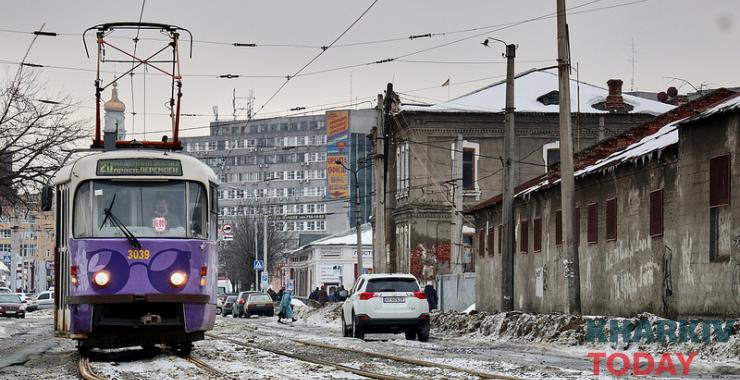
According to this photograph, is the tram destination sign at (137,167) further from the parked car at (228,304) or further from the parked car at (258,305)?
the parked car at (228,304)

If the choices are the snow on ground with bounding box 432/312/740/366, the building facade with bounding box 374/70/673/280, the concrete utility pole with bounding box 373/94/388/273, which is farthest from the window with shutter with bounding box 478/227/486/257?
the building facade with bounding box 374/70/673/280

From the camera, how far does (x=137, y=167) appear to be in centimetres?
1900

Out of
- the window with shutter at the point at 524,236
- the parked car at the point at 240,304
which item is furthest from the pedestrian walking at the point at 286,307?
the parked car at the point at 240,304

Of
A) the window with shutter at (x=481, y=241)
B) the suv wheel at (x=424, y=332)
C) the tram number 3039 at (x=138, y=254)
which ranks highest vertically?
the window with shutter at (x=481, y=241)

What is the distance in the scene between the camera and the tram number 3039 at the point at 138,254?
1852cm

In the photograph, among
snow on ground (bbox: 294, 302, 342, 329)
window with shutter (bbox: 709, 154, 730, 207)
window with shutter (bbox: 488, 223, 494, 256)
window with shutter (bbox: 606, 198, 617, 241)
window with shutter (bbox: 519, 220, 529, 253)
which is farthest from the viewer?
snow on ground (bbox: 294, 302, 342, 329)

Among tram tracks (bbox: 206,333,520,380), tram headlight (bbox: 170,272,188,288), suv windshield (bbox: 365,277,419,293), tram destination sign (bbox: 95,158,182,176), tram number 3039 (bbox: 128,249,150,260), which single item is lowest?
tram tracks (bbox: 206,333,520,380)

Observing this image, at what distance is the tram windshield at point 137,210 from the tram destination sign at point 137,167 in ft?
0.45

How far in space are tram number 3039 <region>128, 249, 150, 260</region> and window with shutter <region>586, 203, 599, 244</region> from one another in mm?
16843

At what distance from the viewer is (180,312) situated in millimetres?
18797

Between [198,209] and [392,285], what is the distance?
1088 centimetres

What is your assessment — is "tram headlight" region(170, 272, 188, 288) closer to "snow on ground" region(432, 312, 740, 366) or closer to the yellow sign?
"snow on ground" region(432, 312, 740, 366)

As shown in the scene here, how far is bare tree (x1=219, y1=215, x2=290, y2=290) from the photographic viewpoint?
388 ft

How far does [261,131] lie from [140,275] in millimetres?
165323
